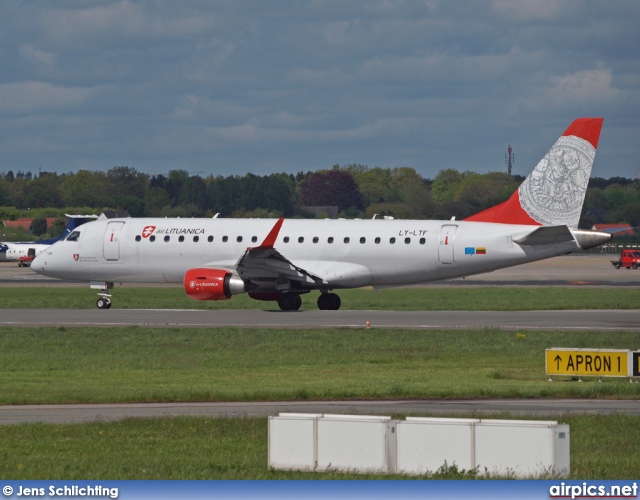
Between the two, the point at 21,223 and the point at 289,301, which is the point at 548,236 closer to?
the point at 289,301

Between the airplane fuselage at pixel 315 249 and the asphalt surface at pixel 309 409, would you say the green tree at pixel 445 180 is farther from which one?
the asphalt surface at pixel 309 409

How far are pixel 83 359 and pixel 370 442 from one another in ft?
56.5

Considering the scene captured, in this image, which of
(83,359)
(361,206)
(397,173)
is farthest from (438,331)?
(397,173)

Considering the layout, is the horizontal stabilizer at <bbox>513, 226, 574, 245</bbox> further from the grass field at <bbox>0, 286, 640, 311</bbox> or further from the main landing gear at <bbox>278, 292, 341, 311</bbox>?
the main landing gear at <bbox>278, 292, 341, 311</bbox>

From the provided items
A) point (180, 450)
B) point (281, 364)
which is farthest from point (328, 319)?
point (180, 450)

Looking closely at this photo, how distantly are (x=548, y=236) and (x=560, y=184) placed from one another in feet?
10.7

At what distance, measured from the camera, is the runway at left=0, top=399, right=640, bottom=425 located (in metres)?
19.8

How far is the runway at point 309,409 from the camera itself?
19.8 m

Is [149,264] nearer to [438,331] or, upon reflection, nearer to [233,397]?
[438,331]

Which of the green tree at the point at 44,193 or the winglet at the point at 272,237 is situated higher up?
the green tree at the point at 44,193

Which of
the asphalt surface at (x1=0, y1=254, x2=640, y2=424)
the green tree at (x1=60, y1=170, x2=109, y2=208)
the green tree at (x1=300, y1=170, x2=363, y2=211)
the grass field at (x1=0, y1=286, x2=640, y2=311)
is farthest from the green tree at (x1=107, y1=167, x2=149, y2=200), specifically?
the grass field at (x1=0, y1=286, x2=640, y2=311)

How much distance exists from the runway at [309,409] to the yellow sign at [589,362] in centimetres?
331

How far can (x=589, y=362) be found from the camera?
2536 cm

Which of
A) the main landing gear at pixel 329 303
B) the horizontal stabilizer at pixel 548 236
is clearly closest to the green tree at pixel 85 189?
the main landing gear at pixel 329 303
